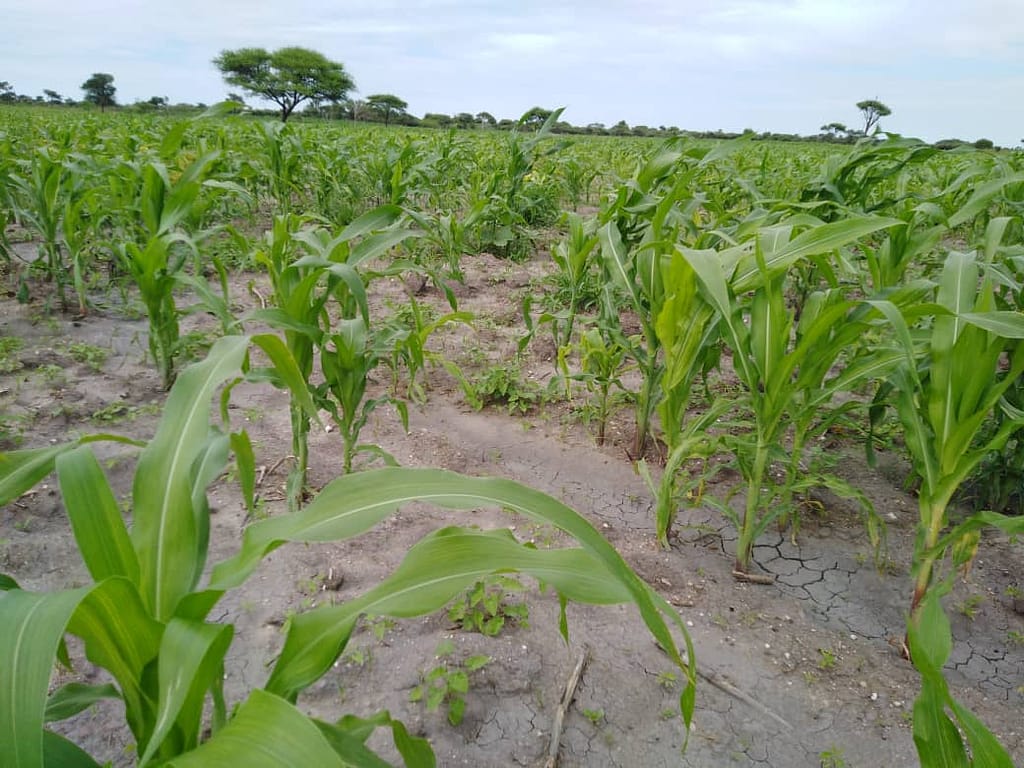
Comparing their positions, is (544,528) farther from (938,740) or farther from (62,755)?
(62,755)

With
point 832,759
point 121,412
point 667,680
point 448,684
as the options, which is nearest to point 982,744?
point 832,759

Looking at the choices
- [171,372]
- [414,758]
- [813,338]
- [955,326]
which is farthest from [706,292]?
[171,372]

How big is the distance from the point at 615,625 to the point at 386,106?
45.6m

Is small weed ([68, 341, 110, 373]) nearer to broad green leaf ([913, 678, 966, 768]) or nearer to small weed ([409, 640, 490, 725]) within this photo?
small weed ([409, 640, 490, 725])

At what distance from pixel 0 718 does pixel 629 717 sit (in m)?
1.29

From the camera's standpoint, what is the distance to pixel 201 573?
0.98m

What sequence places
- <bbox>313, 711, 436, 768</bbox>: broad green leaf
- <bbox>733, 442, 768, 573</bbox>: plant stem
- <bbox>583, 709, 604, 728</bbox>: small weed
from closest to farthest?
1. <bbox>313, 711, 436, 768</bbox>: broad green leaf
2. <bbox>583, 709, 604, 728</bbox>: small weed
3. <bbox>733, 442, 768, 573</bbox>: plant stem

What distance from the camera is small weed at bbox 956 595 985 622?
185cm

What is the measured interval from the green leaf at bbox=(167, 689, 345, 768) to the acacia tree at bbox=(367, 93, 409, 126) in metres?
35.9

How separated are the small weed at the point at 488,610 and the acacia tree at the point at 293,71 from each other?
45145 mm

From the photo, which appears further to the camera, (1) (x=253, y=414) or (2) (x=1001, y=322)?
(1) (x=253, y=414)

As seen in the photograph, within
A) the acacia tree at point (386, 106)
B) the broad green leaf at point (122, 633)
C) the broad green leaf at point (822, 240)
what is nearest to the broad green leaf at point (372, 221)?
the broad green leaf at point (822, 240)

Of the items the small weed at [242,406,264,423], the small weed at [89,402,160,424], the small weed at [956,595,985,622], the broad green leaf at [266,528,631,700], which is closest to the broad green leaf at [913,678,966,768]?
the broad green leaf at [266,528,631,700]

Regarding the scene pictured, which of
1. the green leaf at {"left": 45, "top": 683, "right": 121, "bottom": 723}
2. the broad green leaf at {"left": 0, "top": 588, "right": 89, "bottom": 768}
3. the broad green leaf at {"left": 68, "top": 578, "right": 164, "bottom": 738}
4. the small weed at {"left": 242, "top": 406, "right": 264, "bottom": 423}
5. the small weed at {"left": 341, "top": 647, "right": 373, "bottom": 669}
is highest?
the broad green leaf at {"left": 0, "top": 588, "right": 89, "bottom": 768}
